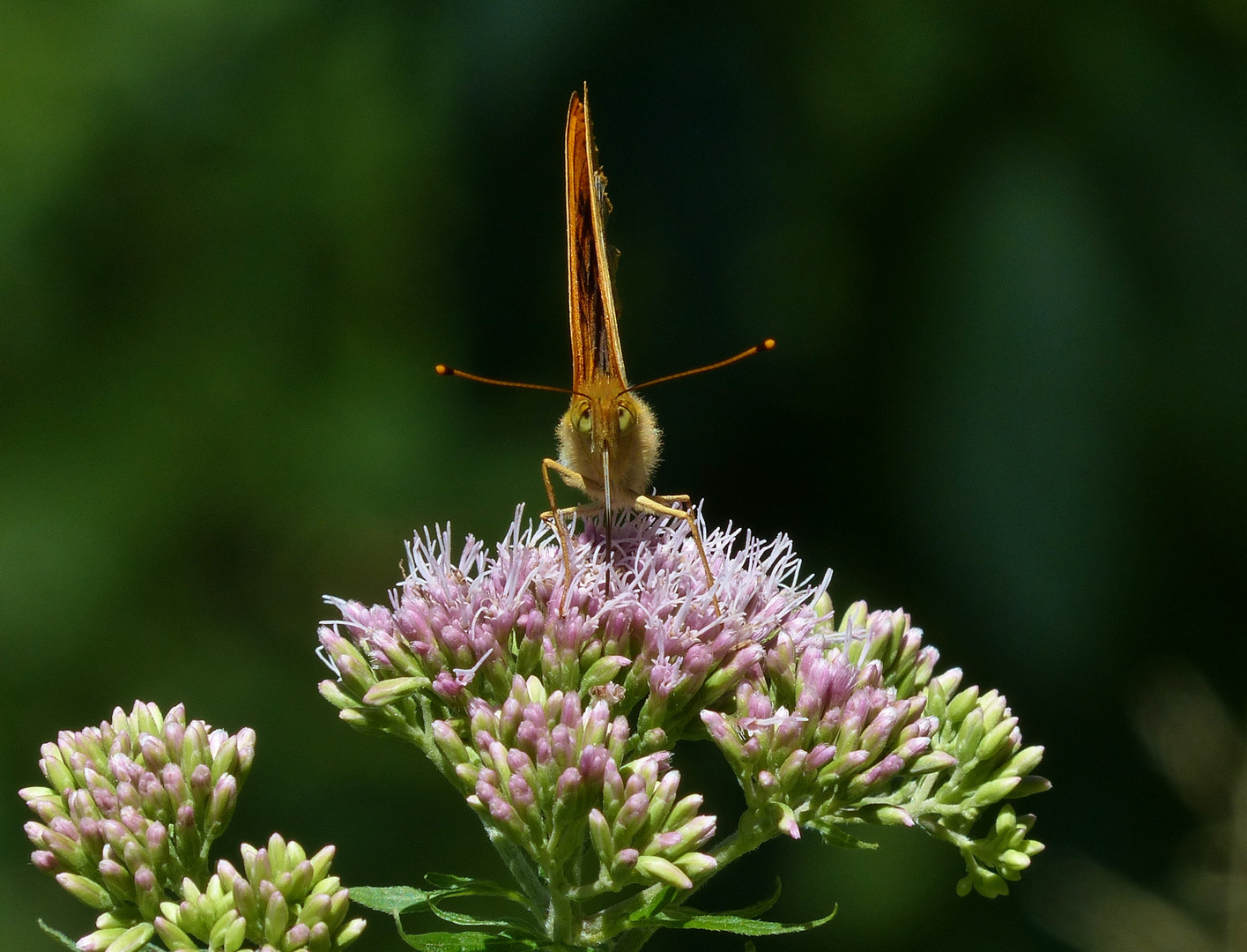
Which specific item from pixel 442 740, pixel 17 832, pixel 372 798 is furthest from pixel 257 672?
pixel 442 740

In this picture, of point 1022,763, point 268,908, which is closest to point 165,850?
point 268,908

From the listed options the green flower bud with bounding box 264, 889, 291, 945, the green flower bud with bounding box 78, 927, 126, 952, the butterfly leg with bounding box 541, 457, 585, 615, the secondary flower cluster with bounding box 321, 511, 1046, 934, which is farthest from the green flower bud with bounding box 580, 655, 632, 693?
the green flower bud with bounding box 78, 927, 126, 952

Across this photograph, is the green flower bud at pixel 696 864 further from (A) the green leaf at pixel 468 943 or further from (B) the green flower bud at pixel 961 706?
(B) the green flower bud at pixel 961 706

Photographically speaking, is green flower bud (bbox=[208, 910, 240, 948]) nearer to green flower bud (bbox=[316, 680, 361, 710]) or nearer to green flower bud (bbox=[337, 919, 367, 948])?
green flower bud (bbox=[337, 919, 367, 948])

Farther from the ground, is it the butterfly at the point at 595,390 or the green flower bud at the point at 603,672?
the butterfly at the point at 595,390

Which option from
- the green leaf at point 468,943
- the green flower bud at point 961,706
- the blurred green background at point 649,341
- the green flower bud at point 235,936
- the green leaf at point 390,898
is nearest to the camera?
the green flower bud at point 235,936

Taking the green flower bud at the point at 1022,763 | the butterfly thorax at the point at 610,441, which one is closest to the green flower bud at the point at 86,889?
the butterfly thorax at the point at 610,441
